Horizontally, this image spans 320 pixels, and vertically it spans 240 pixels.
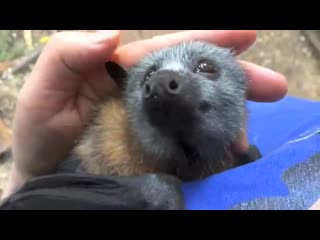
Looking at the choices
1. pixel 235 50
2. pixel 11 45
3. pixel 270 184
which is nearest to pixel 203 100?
pixel 270 184

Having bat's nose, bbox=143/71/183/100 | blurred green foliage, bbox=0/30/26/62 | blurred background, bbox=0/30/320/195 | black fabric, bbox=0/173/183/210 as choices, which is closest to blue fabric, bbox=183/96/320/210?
black fabric, bbox=0/173/183/210

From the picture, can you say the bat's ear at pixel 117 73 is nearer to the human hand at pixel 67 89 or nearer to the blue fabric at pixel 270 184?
the human hand at pixel 67 89

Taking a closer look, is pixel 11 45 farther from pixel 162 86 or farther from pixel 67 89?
pixel 162 86

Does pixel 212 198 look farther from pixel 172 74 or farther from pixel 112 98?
pixel 112 98

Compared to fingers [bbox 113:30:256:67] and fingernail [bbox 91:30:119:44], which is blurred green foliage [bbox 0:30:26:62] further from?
fingernail [bbox 91:30:119:44]
